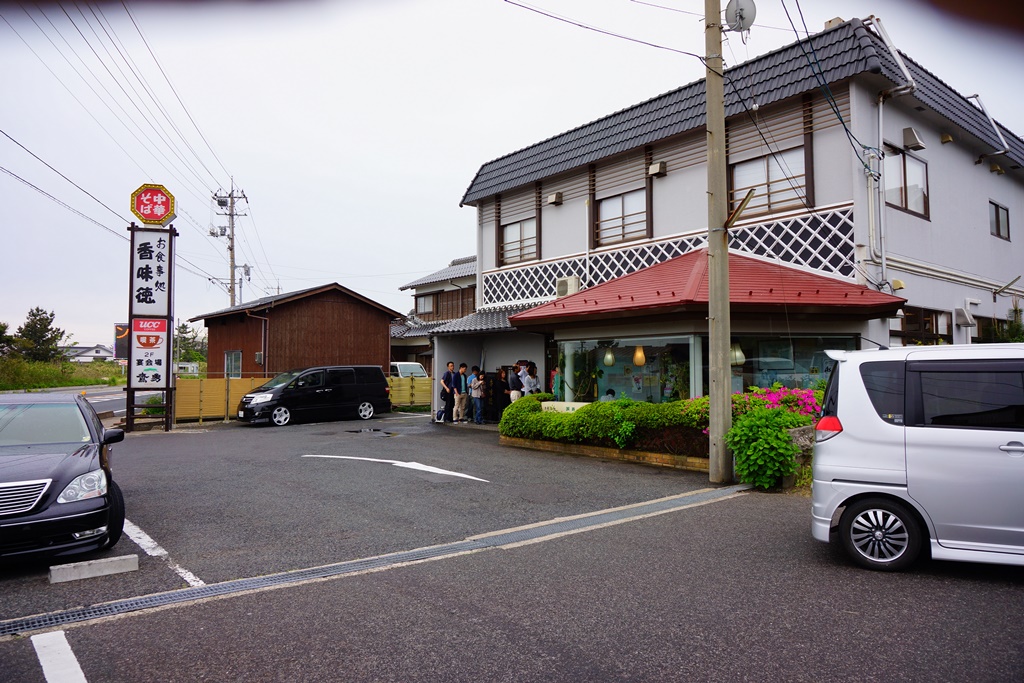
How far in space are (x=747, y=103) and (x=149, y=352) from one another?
16466 mm

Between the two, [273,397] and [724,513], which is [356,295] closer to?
[273,397]

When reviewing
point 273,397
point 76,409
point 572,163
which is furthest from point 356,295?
point 76,409

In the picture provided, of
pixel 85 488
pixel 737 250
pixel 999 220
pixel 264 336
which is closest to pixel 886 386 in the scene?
pixel 85 488

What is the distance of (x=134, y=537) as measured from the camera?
6652 mm

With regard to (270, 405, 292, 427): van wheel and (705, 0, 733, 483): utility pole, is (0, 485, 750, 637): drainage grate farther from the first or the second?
(270, 405, 292, 427): van wheel

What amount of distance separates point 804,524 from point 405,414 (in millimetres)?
18464

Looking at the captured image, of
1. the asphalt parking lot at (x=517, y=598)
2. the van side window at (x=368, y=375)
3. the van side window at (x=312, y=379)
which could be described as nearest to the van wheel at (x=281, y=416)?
the van side window at (x=312, y=379)

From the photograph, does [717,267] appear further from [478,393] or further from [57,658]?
[478,393]

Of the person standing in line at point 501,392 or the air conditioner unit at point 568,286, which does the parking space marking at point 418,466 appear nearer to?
the air conditioner unit at point 568,286

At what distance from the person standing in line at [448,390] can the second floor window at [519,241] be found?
3575mm

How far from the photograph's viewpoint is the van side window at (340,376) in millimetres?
21297

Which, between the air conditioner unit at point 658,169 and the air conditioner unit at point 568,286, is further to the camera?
the air conditioner unit at point 568,286

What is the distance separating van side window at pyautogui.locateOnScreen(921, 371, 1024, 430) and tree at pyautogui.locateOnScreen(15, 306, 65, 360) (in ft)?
203

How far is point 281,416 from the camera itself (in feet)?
65.8
